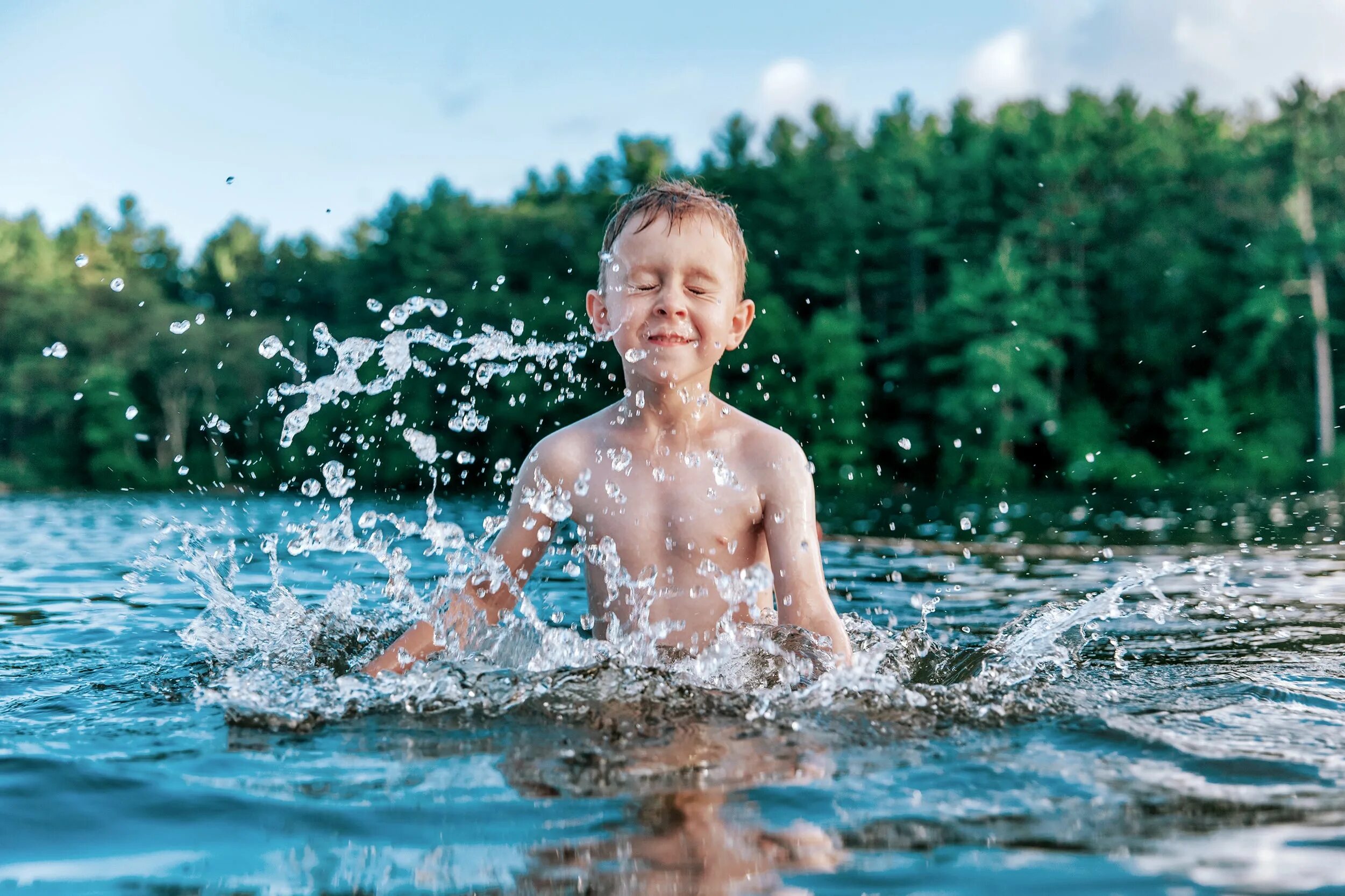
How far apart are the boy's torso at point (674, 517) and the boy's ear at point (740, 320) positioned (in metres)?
0.22

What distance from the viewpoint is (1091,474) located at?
30.3m

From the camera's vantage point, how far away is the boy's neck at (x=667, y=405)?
3.68 metres

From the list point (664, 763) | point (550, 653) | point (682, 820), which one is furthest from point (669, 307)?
point (682, 820)

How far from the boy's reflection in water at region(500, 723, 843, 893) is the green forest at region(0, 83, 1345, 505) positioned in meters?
23.3

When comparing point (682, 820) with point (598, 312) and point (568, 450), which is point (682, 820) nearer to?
point (568, 450)

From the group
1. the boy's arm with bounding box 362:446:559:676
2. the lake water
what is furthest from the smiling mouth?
the lake water

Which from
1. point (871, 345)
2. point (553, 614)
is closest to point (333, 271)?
point (871, 345)

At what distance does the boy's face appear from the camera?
3.56 m

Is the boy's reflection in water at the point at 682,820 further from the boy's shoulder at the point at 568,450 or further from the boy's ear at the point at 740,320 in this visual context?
the boy's ear at the point at 740,320

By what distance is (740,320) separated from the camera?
3.80m

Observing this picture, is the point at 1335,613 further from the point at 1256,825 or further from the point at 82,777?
the point at 82,777

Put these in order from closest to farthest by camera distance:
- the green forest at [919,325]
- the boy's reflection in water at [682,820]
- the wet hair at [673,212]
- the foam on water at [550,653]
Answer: the boy's reflection in water at [682,820] < the foam on water at [550,653] < the wet hair at [673,212] < the green forest at [919,325]

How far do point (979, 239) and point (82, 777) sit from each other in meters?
35.6

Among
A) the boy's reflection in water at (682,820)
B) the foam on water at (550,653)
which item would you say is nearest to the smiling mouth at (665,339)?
the foam on water at (550,653)
